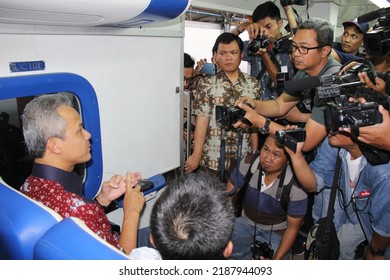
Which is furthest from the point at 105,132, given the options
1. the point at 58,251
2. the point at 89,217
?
the point at 58,251

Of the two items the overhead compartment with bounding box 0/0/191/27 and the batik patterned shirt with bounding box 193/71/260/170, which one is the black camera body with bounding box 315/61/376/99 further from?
the batik patterned shirt with bounding box 193/71/260/170

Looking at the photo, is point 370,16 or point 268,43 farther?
point 268,43

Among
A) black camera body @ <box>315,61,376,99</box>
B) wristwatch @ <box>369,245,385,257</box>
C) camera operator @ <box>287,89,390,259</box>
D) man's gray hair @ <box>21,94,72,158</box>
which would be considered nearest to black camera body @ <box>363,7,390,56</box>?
black camera body @ <box>315,61,376,99</box>

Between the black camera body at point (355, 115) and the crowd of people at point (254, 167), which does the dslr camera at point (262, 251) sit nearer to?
the crowd of people at point (254, 167)

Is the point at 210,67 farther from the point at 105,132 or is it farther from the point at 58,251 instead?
the point at 58,251

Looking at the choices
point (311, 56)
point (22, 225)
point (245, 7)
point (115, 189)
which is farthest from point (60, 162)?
point (245, 7)

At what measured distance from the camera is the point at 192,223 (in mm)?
1135

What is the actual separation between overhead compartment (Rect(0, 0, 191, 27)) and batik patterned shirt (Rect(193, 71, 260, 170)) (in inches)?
40.9

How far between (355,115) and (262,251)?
125 cm

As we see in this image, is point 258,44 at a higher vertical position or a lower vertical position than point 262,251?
higher

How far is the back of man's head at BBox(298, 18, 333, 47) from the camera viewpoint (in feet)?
8.09

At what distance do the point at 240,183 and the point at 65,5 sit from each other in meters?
1.93

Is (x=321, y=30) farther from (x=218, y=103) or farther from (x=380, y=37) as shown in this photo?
(x=218, y=103)

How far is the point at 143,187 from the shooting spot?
211cm
